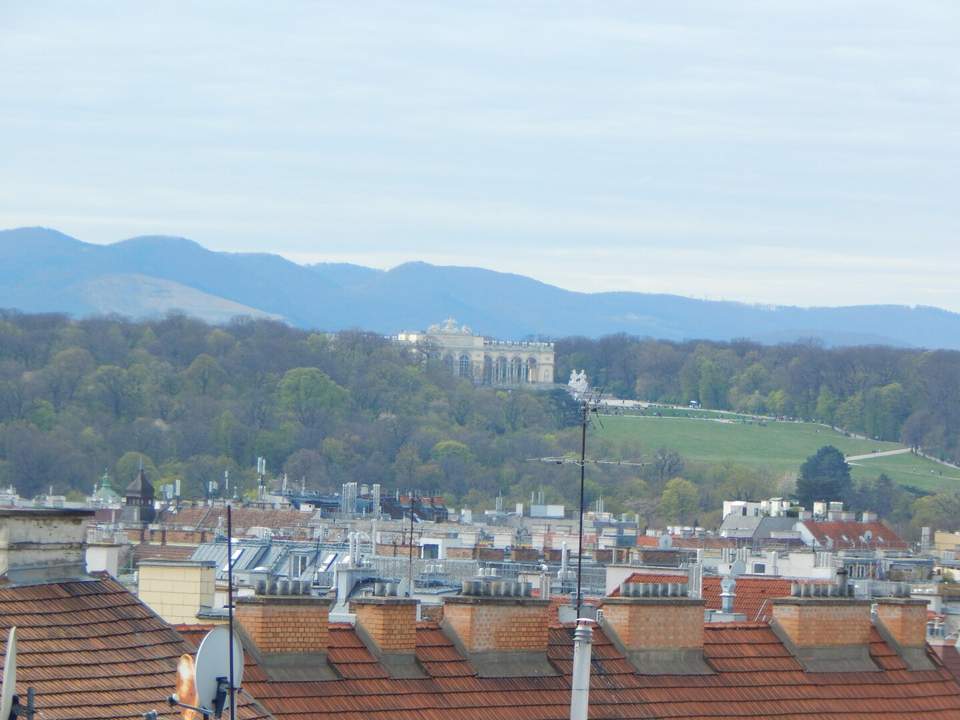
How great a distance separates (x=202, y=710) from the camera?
1416 cm

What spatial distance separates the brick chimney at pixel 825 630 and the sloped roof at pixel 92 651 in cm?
698

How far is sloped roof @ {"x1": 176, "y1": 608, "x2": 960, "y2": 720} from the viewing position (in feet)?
66.2

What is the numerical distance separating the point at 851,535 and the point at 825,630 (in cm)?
8629

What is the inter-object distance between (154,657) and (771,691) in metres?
7.16

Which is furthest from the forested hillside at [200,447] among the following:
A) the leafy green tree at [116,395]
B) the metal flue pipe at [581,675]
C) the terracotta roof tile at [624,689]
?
the metal flue pipe at [581,675]

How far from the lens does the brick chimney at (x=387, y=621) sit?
2073cm

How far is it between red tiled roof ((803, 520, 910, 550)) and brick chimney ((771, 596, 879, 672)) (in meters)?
76.5

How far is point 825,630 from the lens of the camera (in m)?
23.8

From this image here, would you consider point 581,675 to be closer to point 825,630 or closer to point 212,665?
point 212,665

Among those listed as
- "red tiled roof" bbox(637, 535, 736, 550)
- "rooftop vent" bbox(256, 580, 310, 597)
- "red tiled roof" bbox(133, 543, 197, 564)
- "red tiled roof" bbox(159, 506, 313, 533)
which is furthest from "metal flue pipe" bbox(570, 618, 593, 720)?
"red tiled roof" bbox(159, 506, 313, 533)

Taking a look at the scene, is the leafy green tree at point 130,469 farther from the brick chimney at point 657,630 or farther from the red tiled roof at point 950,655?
the brick chimney at point 657,630

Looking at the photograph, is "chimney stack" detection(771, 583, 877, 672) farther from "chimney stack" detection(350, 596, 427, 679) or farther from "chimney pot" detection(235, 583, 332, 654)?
→ "chimney pot" detection(235, 583, 332, 654)

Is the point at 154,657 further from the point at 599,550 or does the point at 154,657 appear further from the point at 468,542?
the point at 468,542

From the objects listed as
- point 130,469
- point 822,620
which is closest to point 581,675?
point 822,620
